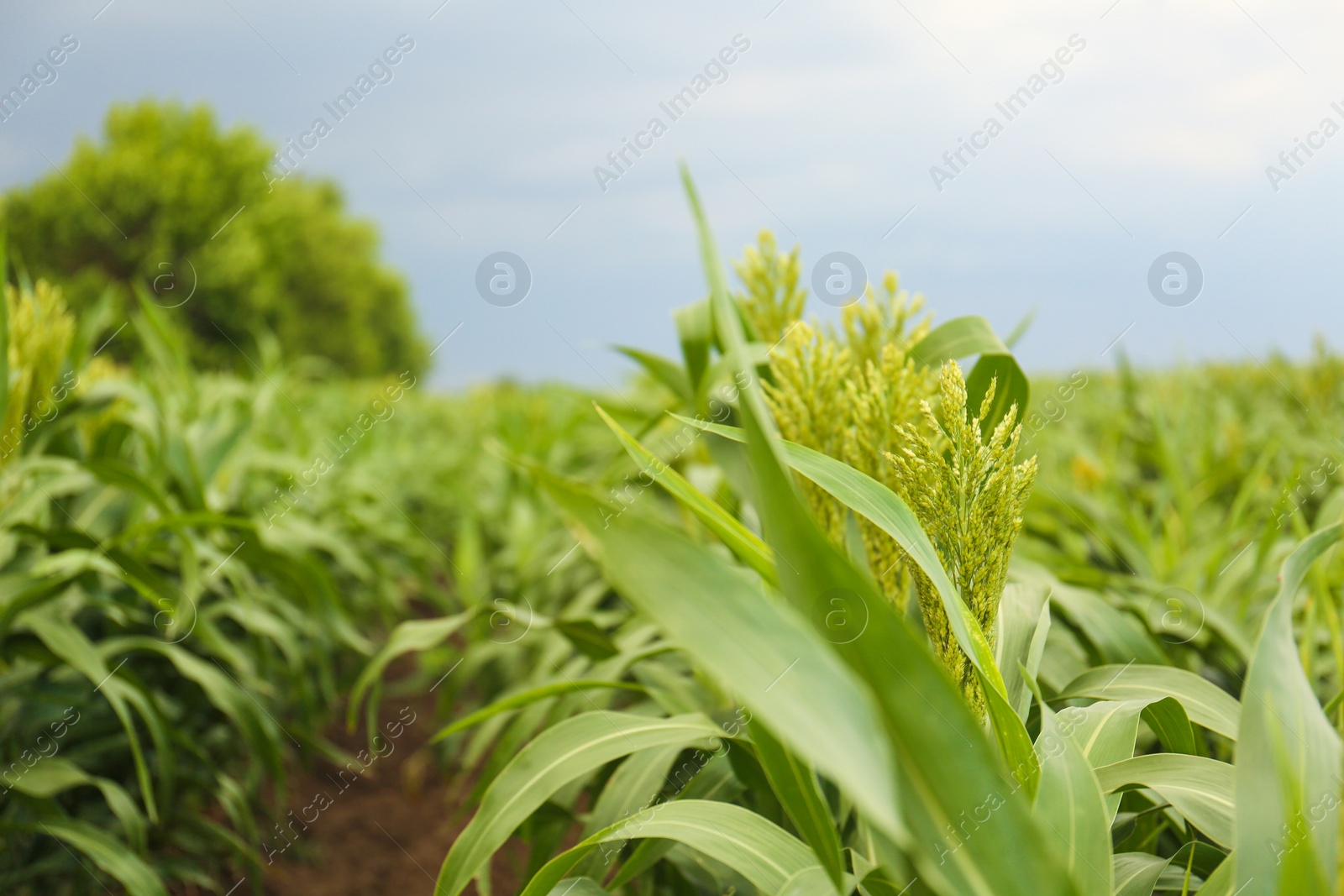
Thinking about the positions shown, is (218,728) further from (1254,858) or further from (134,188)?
(134,188)

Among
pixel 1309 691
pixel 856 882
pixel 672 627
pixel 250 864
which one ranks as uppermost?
pixel 672 627

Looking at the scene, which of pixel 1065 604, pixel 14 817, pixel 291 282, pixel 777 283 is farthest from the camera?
pixel 291 282

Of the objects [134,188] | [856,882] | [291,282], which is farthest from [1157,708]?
[291,282]

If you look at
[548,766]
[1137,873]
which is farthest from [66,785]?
[1137,873]

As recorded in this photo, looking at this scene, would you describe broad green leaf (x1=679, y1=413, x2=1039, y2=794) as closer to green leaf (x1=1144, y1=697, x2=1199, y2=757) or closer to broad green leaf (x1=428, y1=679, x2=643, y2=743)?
green leaf (x1=1144, y1=697, x2=1199, y2=757)

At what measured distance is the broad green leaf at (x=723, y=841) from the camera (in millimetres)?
713

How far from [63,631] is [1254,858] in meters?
1.64

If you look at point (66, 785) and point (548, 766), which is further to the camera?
point (66, 785)

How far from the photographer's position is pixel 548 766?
870mm

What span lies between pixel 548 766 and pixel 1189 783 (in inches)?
24.8

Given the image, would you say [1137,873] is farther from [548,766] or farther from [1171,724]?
[548,766]

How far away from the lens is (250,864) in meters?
1.74

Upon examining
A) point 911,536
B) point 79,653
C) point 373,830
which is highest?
point 911,536

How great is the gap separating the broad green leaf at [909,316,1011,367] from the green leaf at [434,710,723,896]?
1.72 ft
